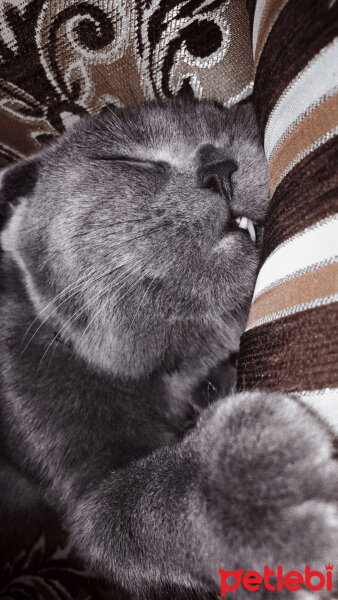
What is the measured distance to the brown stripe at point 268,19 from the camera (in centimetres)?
65

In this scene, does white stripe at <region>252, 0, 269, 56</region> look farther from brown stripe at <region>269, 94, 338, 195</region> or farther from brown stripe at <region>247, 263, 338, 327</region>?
brown stripe at <region>247, 263, 338, 327</region>

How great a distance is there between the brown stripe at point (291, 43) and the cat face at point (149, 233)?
0.17m

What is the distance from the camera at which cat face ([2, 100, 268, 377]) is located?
0.79m

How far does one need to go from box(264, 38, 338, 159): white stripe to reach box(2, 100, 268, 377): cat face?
163 millimetres

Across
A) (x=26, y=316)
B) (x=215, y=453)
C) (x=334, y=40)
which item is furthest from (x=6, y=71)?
(x=215, y=453)

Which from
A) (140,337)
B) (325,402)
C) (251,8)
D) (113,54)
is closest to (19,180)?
(113,54)

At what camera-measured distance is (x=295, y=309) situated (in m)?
0.58

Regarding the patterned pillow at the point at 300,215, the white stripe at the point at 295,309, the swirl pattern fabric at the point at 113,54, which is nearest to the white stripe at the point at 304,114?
the patterned pillow at the point at 300,215

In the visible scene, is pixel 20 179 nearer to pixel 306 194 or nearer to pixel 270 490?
pixel 306 194

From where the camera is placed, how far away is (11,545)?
4.04 ft

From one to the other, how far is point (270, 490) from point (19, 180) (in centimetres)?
82

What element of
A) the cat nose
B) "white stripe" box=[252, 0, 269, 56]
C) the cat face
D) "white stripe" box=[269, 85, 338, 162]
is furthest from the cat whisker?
"white stripe" box=[252, 0, 269, 56]

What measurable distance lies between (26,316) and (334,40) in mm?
784

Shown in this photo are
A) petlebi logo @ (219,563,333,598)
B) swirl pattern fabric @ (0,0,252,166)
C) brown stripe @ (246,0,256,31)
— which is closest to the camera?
petlebi logo @ (219,563,333,598)
